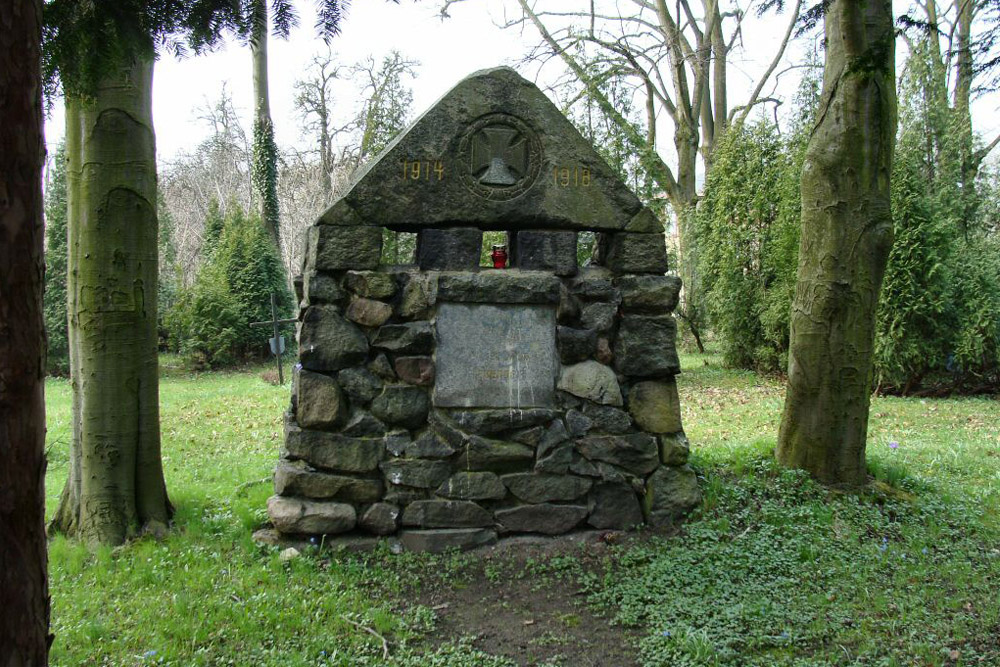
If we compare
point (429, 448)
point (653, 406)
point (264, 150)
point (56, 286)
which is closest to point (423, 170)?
point (429, 448)

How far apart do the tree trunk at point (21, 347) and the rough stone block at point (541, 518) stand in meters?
3.01

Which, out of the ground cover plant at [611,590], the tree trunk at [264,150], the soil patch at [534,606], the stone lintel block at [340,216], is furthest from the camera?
the tree trunk at [264,150]

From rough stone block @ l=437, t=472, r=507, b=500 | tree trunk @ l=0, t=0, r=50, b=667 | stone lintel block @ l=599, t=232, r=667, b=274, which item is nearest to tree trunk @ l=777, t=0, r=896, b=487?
stone lintel block @ l=599, t=232, r=667, b=274

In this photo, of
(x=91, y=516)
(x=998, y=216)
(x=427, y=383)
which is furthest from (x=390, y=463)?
(x=998, y=216)

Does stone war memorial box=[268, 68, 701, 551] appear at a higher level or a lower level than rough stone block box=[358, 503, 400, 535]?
higher

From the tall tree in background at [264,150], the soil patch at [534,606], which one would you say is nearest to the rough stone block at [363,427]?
the soil patch at [534,606]

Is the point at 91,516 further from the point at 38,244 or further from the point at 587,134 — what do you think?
the point at 587,134

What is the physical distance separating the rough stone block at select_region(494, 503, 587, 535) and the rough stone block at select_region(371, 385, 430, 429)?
31.7 inches

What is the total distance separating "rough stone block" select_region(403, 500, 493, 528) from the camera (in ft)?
14.6

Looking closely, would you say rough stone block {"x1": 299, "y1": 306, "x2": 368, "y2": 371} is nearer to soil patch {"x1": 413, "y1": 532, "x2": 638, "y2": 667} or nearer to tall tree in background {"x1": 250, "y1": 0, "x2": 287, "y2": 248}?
soil patch {"x1": 413, "y1": 532, "x2": 638, "y2": 667}

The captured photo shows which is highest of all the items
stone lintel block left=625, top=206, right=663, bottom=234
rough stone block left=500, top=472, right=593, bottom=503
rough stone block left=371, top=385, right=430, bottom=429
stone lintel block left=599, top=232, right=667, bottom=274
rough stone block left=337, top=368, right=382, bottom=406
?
stone lintel block left=625, top=206, right=663, bottom=234

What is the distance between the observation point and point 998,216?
12.3 metres

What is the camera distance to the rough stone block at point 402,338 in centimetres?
445

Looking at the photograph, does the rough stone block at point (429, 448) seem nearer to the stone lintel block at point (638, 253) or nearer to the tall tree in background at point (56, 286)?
the stone lintel block at point (638, 253)
